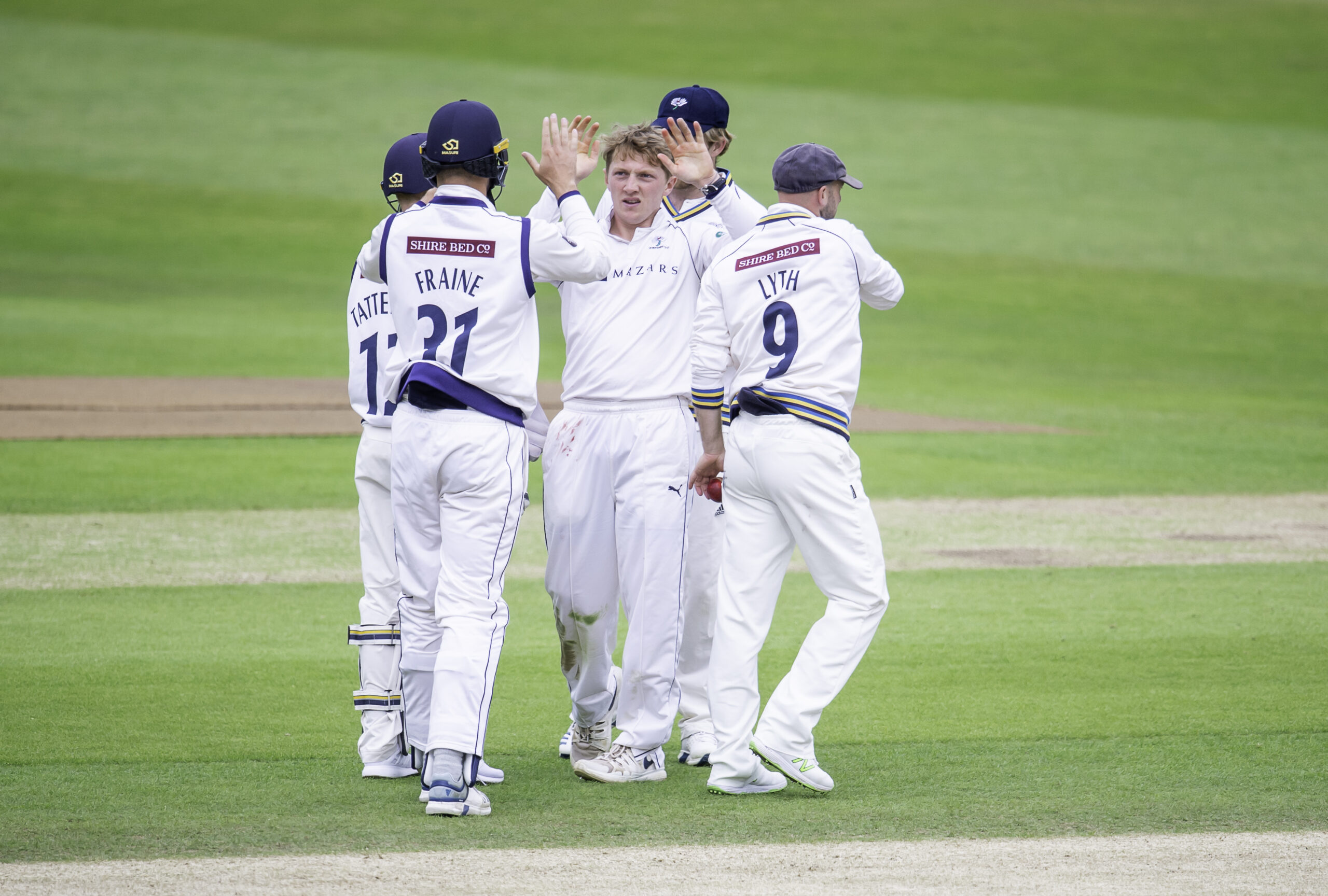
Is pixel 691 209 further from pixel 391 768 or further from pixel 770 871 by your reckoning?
pixel 770 871

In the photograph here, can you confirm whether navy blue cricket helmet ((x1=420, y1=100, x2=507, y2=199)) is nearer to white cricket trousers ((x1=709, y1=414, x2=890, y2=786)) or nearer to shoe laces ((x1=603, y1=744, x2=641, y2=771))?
white cricket trousers ((x1=709, y1=414, x2=890, y2=786))

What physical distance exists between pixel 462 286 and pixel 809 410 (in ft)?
4.71

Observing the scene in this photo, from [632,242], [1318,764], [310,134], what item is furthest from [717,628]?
[310,134]

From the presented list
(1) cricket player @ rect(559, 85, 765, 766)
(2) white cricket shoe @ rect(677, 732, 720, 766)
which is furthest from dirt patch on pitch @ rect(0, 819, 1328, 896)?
(1) cricket player @ rect(559, 85, 765, 766)

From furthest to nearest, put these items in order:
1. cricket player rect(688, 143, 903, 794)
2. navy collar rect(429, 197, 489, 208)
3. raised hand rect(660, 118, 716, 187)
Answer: raised hand rect(660, 118, 716, 187) < cricket player rect(688, 143, 903, 794) < navy collar rect(429, 197, 489, 208)

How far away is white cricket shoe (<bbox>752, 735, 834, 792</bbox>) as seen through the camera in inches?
237

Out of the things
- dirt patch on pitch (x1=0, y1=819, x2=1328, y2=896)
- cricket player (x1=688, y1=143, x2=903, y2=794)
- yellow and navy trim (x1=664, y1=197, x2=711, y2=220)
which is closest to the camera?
dirt patch on pitch (x1=0, y1=819, x2=1328, y2=896)

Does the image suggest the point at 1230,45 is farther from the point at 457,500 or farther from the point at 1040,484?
the point at 457,500

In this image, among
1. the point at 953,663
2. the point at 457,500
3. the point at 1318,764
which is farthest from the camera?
the point at 953,663

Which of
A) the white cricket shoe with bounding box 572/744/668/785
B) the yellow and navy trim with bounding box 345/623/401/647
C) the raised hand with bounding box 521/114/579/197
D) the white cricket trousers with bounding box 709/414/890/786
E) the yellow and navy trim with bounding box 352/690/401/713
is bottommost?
the white cricket shoe with bounding box 572/744/668/785

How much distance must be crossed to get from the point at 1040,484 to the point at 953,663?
666cm

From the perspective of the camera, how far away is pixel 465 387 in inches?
232

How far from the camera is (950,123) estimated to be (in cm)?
4619

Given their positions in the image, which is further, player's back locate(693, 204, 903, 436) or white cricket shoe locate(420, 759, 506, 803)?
white cricket shoe locate(420, 759, 506, 803)
